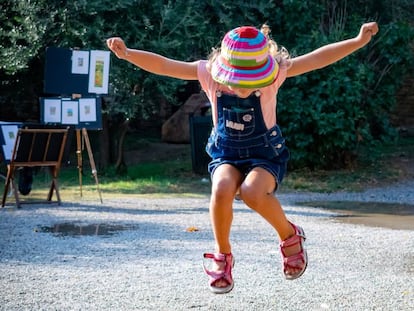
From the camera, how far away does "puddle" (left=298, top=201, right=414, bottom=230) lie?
35.1 ft

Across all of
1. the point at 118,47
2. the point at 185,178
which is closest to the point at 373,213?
the point at 185,178

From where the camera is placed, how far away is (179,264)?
7672mm

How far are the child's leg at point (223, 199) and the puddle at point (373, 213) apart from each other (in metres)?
5.68

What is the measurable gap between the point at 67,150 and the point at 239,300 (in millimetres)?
6772

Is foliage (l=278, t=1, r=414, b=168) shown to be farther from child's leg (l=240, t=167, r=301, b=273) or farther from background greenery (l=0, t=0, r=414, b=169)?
child's leg (l=240, t=167, r=301, b=273)

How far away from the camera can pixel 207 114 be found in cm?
1769

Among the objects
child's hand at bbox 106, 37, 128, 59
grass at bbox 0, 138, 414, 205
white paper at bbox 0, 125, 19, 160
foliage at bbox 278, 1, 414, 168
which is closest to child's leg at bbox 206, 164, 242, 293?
child's hand at bbox 106, 37, 128, 59

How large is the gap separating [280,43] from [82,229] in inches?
311

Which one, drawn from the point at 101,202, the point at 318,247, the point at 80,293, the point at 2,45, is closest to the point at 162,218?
the point at 101,202

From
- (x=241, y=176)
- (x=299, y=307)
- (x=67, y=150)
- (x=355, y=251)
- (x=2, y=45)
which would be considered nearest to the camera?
(x=241, y=176)

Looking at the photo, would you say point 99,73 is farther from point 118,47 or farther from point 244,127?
point 244,127

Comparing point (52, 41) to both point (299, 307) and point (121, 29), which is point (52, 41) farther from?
point (299, 307)

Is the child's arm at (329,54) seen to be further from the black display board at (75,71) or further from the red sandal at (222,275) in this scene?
the black display board at (75,71)

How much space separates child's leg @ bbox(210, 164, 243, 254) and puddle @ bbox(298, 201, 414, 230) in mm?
5684
